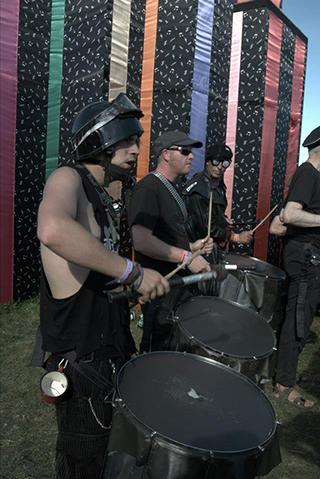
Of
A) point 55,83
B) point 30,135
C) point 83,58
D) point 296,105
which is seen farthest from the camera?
point 296,105

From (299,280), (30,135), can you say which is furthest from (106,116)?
(30,135)

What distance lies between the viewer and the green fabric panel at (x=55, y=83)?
562 centimetres

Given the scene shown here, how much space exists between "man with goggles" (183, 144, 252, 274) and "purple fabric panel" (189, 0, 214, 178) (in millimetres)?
1307

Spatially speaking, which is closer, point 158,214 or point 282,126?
point 158,214

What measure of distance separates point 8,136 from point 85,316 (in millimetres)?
4274

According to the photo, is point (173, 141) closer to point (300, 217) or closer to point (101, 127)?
point (300, 217)

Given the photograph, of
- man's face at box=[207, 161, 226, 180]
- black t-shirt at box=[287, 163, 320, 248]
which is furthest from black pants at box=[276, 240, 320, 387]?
man's face at box=[207, 161, 226, 180]

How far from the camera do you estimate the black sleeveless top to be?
1.72m

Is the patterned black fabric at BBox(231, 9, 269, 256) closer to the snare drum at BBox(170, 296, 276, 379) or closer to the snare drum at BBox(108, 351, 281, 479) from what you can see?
the snare drum at BBox(170, 296, 276, 379)

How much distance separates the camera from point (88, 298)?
1.73 meters

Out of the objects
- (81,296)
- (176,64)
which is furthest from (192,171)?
(81,296)

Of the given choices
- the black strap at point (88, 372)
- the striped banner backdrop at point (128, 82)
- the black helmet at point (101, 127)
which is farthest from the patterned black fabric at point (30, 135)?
the black strap at point (88, 372)

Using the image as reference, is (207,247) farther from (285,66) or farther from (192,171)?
(285,66)

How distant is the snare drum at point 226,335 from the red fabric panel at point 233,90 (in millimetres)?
4084
